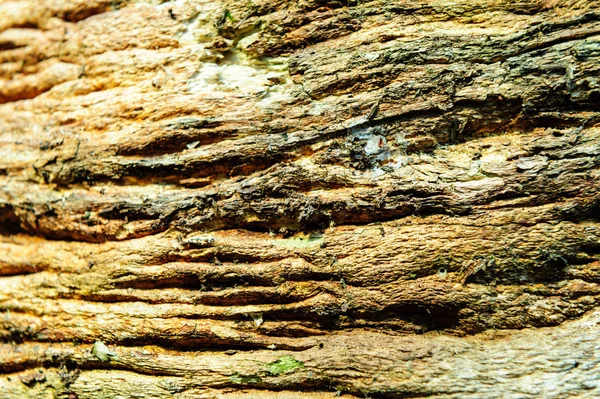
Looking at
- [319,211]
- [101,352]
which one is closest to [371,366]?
[319,211]

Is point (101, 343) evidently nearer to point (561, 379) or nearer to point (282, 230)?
point (282, 230)

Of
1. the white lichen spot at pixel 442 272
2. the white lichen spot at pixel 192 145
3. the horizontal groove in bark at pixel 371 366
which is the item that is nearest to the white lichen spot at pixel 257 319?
the horizontal groove in bark at pixel 371 366

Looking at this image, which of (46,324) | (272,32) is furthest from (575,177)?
(46,324)

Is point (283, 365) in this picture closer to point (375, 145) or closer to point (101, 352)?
point (101, 352)

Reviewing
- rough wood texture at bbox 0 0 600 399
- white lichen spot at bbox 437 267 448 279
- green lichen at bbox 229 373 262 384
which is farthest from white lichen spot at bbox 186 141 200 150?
white lichen spot at bbox 437 267 448 279

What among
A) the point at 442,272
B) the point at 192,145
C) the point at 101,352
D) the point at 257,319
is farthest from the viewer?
the point at 192,145

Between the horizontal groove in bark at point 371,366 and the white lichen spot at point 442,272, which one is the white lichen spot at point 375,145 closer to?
the white lichen spot at point 442,272

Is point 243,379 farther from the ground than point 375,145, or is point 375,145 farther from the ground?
point 375,145
